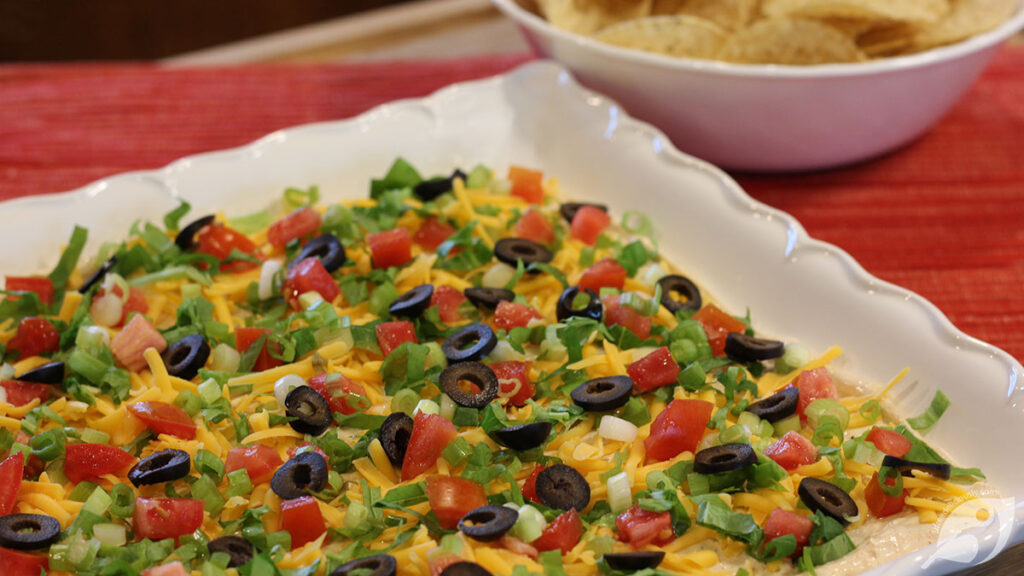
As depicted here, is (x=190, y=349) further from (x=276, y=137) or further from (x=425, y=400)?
(x=276, y=137)

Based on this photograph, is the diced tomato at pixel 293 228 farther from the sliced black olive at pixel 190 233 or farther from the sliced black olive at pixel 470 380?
the sliced black olive at pixel 470 380

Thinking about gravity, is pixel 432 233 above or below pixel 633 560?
above

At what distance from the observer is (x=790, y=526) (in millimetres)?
1710

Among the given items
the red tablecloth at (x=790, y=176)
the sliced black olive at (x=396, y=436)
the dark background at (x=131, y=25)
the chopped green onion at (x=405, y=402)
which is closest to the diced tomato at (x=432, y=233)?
the chopped green onion at (x=405, y=402)

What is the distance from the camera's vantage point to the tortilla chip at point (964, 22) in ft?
9.35

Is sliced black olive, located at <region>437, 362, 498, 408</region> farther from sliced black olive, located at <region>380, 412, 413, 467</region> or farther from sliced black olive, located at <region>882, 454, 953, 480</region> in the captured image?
sliced black olive, located at <region>882, 454, 953, 480</region>

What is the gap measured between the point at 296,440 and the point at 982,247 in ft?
6.47

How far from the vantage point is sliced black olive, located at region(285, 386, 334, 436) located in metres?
1.95

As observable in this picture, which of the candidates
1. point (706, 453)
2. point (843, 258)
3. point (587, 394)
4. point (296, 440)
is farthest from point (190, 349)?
point (843, 258)

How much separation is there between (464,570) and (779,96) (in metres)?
1.78

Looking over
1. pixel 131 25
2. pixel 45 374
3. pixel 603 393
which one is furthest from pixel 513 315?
pixel 131 25

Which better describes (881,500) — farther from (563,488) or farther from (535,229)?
(535,229)

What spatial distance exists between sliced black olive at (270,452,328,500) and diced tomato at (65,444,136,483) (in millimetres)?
320

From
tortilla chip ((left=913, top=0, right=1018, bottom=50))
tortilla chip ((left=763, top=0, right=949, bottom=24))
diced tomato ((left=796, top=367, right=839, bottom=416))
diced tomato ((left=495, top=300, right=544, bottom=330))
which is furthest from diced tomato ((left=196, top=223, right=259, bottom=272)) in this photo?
tortilla chip ((left=913, top=0, right=1018, bottom=50))
